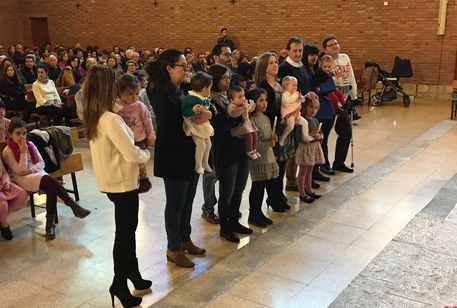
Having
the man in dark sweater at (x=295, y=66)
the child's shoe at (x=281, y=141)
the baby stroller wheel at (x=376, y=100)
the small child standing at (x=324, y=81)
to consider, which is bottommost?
the baby stroller wheel at (x=376, y=100)

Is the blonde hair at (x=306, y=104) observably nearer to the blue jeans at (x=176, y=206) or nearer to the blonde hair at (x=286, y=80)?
the blonde hair at (x=286, y=80)

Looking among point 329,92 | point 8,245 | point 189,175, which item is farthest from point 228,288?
point 329,92

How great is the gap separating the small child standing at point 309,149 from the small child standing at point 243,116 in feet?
3.26

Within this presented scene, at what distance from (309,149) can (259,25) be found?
11.0m

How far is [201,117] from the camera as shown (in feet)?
12.1

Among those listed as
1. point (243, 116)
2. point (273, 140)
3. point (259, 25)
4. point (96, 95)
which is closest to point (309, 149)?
point (273, 140)

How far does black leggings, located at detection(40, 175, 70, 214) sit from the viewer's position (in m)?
4.81

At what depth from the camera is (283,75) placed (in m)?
5.47

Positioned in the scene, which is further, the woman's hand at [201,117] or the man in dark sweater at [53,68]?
the man in dark sweater at [53,68]

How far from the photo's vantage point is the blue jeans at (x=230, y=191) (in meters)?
4.27

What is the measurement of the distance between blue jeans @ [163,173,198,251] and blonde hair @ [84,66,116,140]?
0.82m

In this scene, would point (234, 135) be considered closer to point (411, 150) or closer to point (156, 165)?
point (156, 165)

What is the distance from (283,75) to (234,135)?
1.54 meters

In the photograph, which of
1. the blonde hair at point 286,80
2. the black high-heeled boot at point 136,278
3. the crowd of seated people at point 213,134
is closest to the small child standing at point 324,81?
the crowd of seated people at point 213,134
